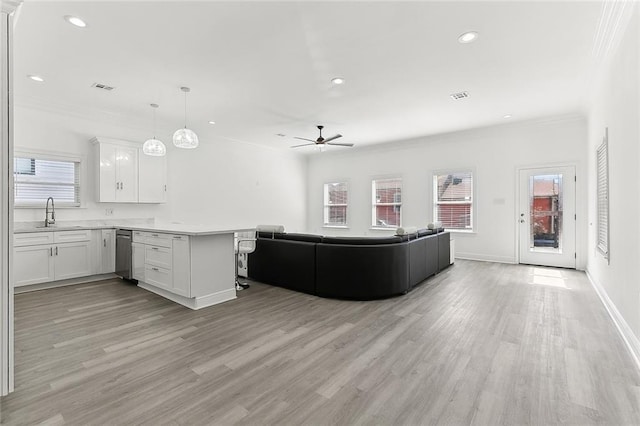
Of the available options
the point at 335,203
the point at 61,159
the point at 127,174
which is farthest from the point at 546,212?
the point at 61,159

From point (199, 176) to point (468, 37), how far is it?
573 cm

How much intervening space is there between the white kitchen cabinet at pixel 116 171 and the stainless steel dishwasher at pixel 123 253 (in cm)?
78

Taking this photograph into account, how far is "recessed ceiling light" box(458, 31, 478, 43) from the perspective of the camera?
2926 millimetres

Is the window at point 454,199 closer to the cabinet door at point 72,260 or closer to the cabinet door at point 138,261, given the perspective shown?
the cabinet door at point 138,261

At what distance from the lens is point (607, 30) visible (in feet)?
9.41

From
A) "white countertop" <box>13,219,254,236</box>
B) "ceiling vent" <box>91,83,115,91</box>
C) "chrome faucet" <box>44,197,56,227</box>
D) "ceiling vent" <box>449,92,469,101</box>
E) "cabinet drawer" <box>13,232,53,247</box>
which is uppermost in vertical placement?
"ceiling vent" <box>449,92,469,101</box>

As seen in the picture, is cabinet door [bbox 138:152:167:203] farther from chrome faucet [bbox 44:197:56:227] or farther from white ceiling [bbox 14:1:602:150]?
chrome faucet [bbox 44:197:56:227]

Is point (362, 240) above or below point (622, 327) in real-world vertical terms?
above

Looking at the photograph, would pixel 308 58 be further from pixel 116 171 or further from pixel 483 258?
pixel 483 258

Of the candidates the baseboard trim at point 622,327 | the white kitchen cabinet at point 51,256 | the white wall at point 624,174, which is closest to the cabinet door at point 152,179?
the white kitchen cabinet at point 51,256

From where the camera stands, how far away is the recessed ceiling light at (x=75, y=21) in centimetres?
267

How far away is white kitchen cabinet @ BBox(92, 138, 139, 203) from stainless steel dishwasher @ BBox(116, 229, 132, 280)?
78 centimetres

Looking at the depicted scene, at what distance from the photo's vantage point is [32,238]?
13.9 ft

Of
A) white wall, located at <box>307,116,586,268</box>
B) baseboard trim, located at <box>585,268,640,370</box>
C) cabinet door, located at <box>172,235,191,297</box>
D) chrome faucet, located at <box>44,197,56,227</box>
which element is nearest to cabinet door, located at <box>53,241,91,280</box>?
chrome faucet, located at <box>44,197,56,227</box>
